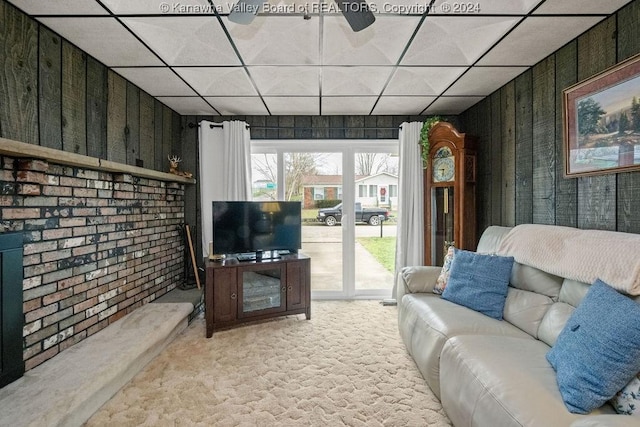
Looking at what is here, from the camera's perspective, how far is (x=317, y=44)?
2.15m

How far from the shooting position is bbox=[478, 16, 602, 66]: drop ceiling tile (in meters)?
1.91

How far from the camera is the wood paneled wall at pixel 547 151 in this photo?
6.01 feet

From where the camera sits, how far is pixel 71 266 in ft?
6.89

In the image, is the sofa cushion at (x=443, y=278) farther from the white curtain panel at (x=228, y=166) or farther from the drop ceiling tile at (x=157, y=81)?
the drop ceiling tile at (x=157, y=81)

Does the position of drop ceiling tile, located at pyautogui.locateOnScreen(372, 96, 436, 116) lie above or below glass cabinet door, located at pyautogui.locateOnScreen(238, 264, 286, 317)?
above

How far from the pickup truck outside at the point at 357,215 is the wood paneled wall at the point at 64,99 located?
2.06 m

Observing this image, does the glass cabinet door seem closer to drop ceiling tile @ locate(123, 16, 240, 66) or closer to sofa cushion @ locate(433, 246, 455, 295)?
sofa cushion @ locate(433, 246, 455, 295)

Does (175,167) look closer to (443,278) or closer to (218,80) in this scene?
(218,80)

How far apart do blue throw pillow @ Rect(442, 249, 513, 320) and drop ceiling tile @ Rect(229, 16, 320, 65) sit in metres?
1.98

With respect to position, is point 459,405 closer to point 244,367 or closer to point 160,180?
point 244,367

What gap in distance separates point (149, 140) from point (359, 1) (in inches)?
104

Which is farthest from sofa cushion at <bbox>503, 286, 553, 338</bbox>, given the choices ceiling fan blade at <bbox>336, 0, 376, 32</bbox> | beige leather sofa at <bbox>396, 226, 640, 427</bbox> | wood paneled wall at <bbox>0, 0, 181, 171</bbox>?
wood paneled wall at <bbox>0, 0, 181, 171</bbox>

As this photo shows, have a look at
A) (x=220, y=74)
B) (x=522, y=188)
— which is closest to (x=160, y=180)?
(x=220, y=74)

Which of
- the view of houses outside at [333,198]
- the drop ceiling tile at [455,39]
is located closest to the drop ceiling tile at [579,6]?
the drop ceiling tile at [455,39]
